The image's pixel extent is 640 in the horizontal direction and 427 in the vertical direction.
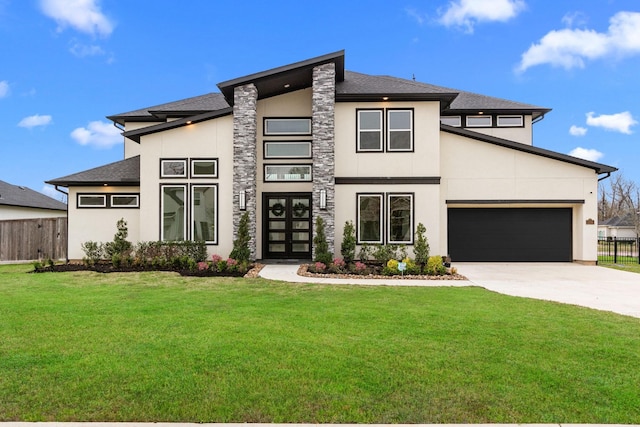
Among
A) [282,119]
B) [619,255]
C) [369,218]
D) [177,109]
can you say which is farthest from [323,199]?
[619,255]

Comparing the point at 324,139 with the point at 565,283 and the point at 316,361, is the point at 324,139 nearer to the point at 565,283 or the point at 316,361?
the point at 565,283

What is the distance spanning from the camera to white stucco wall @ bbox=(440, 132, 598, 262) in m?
13.1

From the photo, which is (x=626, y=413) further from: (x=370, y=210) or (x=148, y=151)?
(x=148, y=151)

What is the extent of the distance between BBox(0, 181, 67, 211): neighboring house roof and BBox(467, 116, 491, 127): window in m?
23.8

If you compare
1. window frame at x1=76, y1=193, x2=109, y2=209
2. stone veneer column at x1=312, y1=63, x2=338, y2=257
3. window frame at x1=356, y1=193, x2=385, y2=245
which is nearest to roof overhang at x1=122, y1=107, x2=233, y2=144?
window frame at x1=76, y1=193, x2=109, y2=209

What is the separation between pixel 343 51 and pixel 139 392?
11474mm

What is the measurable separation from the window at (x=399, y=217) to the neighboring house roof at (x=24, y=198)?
1970cm

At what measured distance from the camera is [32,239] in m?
14.4

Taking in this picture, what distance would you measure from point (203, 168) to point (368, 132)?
582 cm

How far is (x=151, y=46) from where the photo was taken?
74.0 ft

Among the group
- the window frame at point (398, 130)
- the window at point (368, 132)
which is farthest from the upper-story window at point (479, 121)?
the window at point (368, 132)

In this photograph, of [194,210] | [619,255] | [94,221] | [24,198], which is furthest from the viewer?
[24,198]

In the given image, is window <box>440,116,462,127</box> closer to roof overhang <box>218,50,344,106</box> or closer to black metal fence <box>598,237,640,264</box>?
roof overhang <box>218,50,344,106</box>

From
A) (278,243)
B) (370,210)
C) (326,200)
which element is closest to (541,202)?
(370,210)
